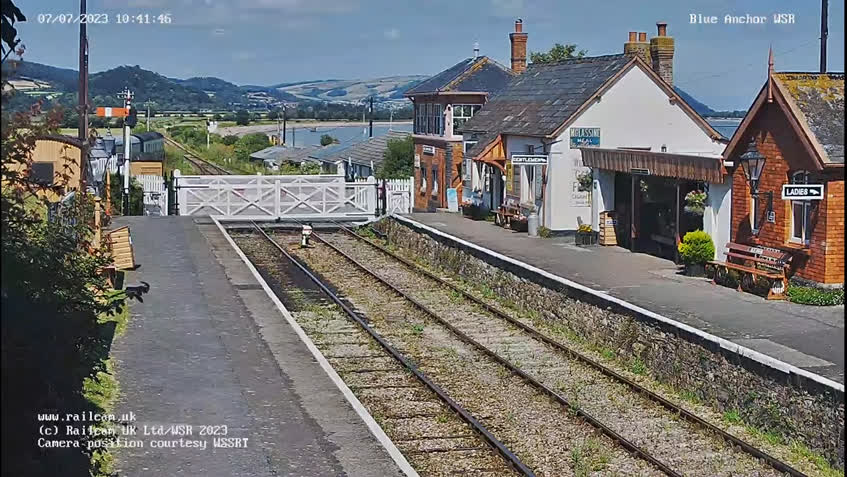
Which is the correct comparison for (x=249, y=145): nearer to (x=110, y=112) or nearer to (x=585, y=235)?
(x=585, y=235)

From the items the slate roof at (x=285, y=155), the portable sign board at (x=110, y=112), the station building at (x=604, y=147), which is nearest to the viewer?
the portable sign board at (x=110, y=112)

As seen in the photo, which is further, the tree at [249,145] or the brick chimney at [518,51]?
the tree at [249,145]

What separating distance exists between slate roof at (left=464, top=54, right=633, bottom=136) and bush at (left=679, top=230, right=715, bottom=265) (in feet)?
27.1

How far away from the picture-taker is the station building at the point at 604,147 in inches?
957

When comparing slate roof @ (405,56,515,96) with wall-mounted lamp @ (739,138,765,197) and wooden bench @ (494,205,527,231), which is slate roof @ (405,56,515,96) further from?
wall-mounted lamp @ (739,138,765,197)

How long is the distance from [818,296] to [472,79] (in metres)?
25.9

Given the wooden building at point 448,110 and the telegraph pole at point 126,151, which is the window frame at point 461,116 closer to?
the wooden building at point 448,110

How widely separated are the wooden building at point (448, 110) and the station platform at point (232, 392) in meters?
20.8

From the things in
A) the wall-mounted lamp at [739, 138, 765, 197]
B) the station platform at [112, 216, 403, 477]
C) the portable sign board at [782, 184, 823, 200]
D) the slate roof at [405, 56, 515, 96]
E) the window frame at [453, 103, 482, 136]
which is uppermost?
the slate roof at [405, 56, 515, 96]

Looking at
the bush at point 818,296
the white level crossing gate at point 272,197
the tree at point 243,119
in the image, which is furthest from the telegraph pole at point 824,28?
the tree at point 243,119

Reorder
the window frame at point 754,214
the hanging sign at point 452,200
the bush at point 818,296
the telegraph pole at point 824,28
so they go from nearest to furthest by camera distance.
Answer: the bush at point 818,296, the window frame at point 754,214, the telegraph pole at point 824,28, the hanging sign at point 452,200

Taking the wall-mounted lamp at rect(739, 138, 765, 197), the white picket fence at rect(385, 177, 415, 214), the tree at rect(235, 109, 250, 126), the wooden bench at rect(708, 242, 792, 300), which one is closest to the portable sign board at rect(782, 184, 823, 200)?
the wooden bench at rect(708, 242, 792, 300)

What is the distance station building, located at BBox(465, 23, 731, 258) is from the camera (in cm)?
2431

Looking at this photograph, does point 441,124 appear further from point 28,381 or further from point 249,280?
point 28,381
